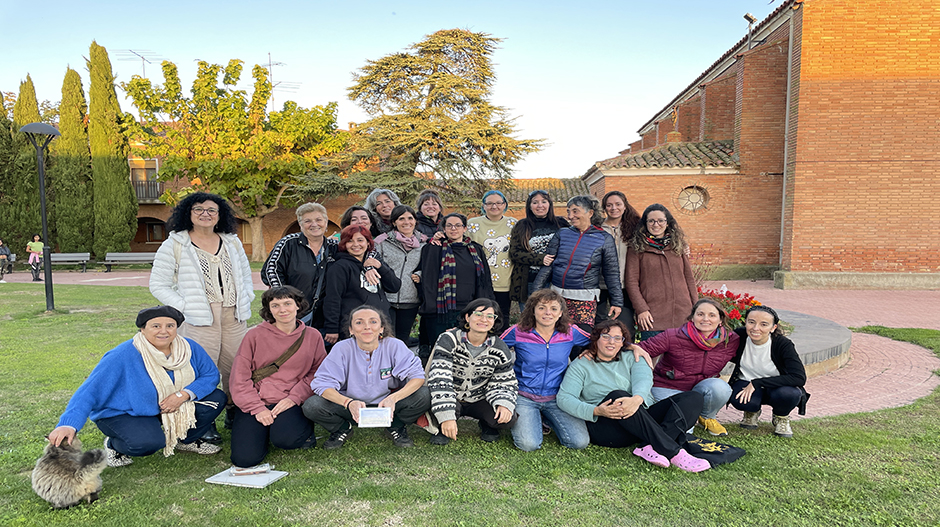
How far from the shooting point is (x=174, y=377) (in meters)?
3.46

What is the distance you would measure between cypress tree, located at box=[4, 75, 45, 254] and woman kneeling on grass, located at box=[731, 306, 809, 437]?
29735 millimetres

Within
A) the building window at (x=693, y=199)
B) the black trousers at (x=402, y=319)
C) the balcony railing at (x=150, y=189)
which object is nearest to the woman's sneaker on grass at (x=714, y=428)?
the black trousers at (x=402, y=319)

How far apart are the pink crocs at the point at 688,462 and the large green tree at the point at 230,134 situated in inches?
855

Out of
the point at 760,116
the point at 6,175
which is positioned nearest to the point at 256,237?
the point at 6,175

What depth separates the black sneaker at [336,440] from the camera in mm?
3774

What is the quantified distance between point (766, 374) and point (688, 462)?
3.98ft

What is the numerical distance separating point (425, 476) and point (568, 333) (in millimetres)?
1462

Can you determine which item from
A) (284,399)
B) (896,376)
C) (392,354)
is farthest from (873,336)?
(284,399)

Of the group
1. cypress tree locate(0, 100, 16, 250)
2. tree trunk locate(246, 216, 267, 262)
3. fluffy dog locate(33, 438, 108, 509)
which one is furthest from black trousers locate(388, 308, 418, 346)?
cypress tree locate(0, 100, 16, 250)

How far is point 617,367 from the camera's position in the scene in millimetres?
3828

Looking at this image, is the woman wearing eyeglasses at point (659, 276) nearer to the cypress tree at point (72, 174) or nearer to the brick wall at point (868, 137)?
the brick wall at point (868, 137)

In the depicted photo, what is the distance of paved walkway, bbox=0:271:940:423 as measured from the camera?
16.2ft

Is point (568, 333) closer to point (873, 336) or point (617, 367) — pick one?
point (617, 367)

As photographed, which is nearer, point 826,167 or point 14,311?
point 14,311
